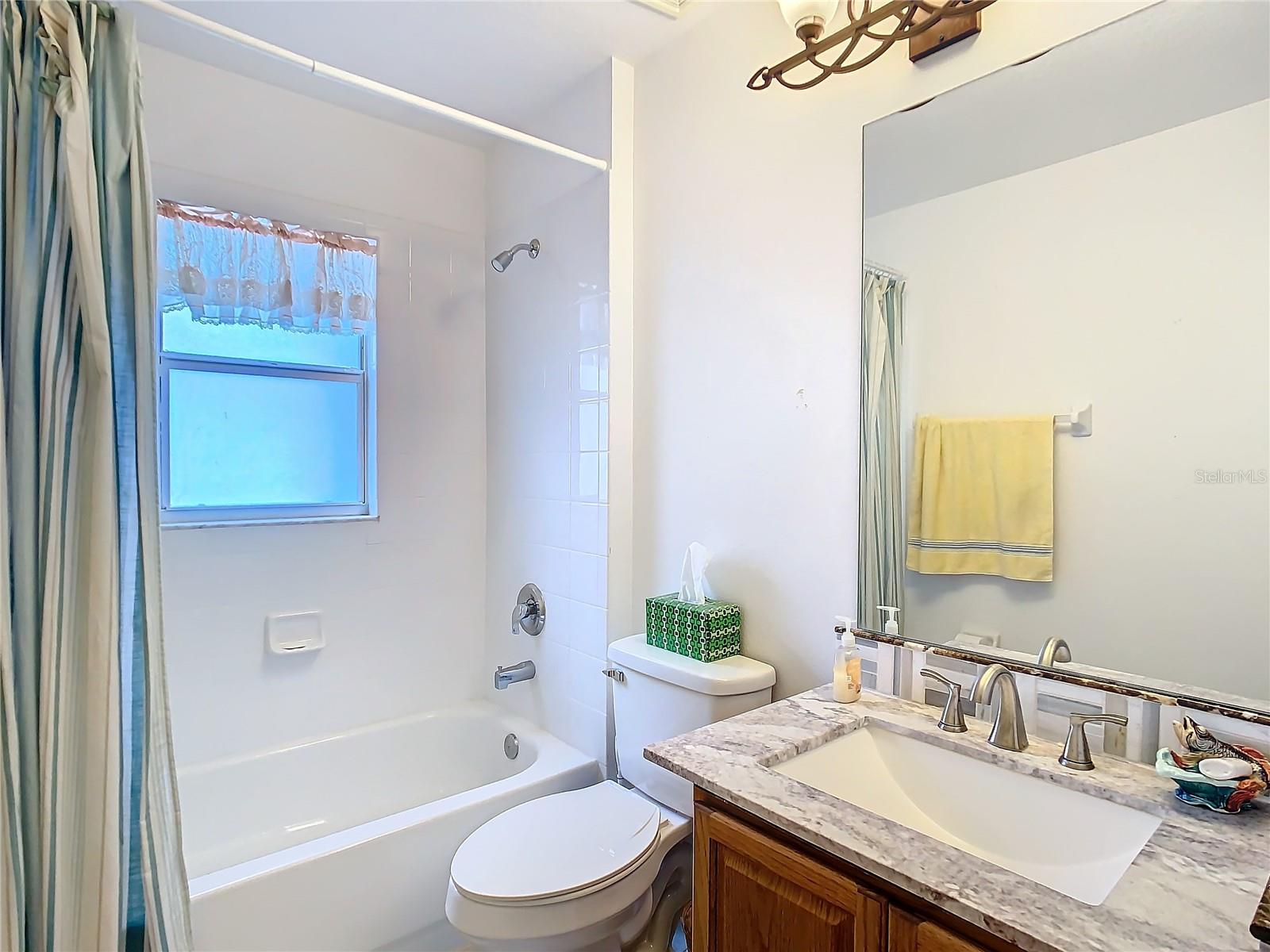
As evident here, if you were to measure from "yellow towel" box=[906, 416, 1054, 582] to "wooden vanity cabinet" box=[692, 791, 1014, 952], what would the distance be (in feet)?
2.03

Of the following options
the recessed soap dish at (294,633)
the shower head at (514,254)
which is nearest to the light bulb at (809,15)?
the shower head at (514,254)

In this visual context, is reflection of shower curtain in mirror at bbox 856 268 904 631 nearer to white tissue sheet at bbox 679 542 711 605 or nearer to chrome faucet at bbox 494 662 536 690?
white tissue sheet at bbox 679 542 711 605

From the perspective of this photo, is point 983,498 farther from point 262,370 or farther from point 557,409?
point 262,370

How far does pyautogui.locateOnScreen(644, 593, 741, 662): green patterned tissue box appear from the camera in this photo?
168 cm

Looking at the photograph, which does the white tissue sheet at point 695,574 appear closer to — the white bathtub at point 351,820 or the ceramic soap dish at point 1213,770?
the white bathtub at point 351,820

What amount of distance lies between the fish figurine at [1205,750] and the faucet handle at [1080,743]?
9 cm

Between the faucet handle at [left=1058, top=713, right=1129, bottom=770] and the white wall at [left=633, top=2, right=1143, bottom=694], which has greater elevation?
the white wall at [left=633, top=2, right=1143, bottom=694]

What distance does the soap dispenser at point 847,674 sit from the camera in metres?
1.36

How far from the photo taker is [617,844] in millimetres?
1505

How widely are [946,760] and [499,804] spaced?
46.3 inches

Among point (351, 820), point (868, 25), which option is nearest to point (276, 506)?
point (351, 820)

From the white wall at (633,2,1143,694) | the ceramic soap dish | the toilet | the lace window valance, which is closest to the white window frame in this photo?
the lace window valance

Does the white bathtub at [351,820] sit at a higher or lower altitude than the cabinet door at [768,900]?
lower

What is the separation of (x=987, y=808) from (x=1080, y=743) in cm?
17
